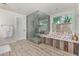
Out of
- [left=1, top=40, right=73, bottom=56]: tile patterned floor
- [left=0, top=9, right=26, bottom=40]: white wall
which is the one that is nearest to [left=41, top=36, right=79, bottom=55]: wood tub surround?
[left=1, top=40, right=73, bottom=56]: tile patterned floor

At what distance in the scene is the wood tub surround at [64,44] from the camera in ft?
5.17

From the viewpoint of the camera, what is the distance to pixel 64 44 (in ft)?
5.36

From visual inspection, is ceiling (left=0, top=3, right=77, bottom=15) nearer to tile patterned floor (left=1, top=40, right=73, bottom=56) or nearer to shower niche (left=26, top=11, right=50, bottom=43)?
shower niche (left=26, top=11, right=50, bottom=43)

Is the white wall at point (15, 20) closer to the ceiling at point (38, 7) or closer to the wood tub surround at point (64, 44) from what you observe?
the ceiling at point (38, 7)

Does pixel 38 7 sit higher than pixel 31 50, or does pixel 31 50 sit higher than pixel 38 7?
pixel 38 7

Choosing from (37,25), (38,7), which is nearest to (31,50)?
(37,25)

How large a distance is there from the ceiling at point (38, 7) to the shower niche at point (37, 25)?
9 cm

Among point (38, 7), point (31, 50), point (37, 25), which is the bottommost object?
point (31, 50)

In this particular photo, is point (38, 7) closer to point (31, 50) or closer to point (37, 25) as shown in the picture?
point (37, 25)

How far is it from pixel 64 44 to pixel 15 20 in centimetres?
87

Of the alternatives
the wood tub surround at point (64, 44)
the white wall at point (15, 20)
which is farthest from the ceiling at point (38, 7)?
the wood tub surround at point (64, 44)

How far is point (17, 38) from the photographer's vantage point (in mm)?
1702

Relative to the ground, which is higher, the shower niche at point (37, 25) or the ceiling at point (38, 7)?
the ceiling at point (38, 7)

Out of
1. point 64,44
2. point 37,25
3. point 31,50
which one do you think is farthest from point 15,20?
point 64,44
